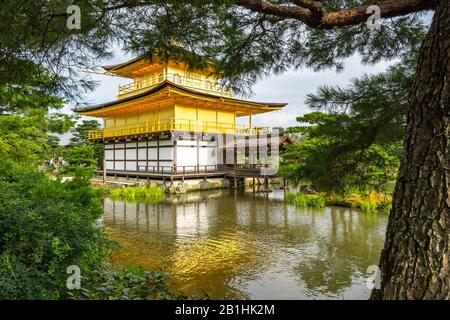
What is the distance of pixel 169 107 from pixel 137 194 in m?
6.24

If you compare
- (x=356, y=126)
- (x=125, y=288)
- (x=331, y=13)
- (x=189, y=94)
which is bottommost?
(x=125, y=288)

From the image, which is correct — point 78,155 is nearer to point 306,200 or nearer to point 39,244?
point 306,200

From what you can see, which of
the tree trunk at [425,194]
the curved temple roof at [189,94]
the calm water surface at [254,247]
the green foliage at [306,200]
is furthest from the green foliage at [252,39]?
the curved temple roof at [189,94]

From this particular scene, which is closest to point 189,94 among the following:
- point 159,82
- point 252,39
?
point 159,82

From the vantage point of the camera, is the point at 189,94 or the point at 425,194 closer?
the point at 425,194

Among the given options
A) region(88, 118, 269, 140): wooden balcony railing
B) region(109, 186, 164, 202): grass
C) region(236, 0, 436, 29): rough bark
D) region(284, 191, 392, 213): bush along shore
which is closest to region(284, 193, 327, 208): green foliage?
region(284, 191, 392, 213): bush along shore

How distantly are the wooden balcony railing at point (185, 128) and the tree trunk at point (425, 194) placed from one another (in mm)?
15915

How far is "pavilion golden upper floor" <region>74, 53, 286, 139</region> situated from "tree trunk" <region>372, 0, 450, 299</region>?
15141 millimetres

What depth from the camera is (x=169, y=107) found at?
18750 mm

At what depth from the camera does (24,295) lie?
2617 mm

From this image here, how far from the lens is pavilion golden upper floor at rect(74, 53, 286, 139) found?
1762cm

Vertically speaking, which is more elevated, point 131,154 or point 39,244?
point 131,154

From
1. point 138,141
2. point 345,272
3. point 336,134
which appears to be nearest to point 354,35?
point 336,134

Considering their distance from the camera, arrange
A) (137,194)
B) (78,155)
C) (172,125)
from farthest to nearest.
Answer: (78,155) < (172,125) < (137,194)
